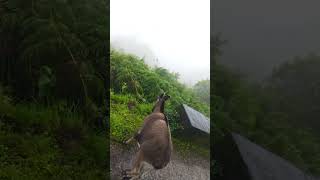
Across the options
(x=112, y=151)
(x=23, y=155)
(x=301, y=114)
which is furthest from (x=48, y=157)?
(x=301, y=114)

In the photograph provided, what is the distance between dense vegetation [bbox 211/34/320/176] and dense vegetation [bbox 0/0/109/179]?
138cm

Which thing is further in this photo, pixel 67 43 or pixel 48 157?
pixel 67 43

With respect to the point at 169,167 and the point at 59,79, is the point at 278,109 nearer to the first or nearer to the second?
the point at 169,167

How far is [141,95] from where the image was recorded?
7.05m

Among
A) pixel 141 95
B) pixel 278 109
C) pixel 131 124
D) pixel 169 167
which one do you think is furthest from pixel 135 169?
pixel 278 109

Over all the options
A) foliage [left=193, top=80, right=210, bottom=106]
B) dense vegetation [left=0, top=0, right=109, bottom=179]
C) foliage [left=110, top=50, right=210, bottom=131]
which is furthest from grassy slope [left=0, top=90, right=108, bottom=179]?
foliage [left=193, top=80, right=210, bottom=106]

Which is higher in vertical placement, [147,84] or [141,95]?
[147,84]

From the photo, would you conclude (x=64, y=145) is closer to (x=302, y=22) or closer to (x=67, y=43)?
(x=67, y=43)

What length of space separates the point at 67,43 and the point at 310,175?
3.15 metres

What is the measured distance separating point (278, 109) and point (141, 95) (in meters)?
1.54

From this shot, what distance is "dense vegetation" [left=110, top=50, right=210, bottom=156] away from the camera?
272 inches

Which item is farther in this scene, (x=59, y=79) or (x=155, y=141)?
(x=59, y=79)

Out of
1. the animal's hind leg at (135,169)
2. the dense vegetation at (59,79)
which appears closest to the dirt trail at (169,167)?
the animal's hind leg at (135,169)

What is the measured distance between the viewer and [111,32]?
23.0ft
